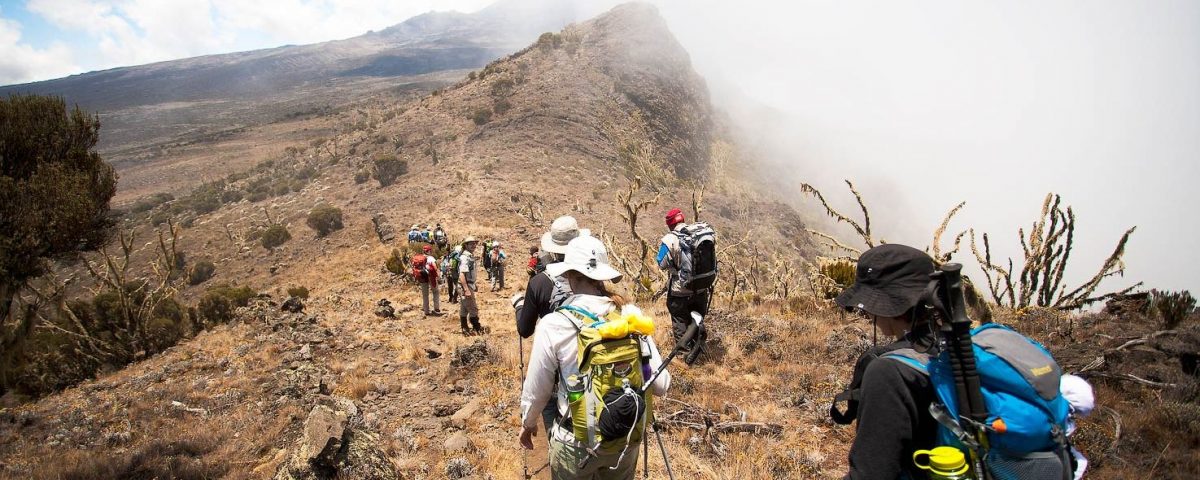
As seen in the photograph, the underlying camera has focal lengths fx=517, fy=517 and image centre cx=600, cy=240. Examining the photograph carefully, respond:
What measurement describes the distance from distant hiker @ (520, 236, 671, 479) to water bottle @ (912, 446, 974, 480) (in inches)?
46.4

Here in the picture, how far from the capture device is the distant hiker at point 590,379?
2.37 m

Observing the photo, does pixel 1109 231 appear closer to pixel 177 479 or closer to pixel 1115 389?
pixel 1115 389

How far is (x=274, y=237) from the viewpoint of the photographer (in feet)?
84.2

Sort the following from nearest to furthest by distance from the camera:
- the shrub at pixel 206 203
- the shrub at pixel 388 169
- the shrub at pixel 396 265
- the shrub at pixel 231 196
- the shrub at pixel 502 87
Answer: the shrub at pixel 396 265 → the shrub at pixel 388 169 → the shrub at pixel 206 203 → the shrub at pixel 231 196 → the shrub at pixel 502 87

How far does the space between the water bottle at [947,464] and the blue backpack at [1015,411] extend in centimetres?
5

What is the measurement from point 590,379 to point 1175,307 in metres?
8.45

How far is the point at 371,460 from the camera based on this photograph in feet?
14.0

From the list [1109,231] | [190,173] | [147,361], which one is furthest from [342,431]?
[1109,231]

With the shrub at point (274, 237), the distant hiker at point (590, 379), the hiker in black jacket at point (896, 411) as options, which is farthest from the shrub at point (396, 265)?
the hiker in black jacket at point (896, 411)

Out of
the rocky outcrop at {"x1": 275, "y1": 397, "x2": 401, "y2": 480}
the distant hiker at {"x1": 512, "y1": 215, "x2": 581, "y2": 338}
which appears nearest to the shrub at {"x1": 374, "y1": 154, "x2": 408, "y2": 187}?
the rocky outcrop at {"x1": 275, "y1": 397, "x2": 401, "y2": 480}

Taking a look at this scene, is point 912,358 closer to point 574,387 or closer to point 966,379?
point 966,379

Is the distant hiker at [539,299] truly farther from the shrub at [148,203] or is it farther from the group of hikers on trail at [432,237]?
the shrub at [148,203]

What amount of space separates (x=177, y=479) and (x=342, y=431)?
2241mm

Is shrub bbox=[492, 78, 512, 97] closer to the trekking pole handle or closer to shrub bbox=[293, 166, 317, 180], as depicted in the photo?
shrub bbox=[293, 166, 317, 180]
